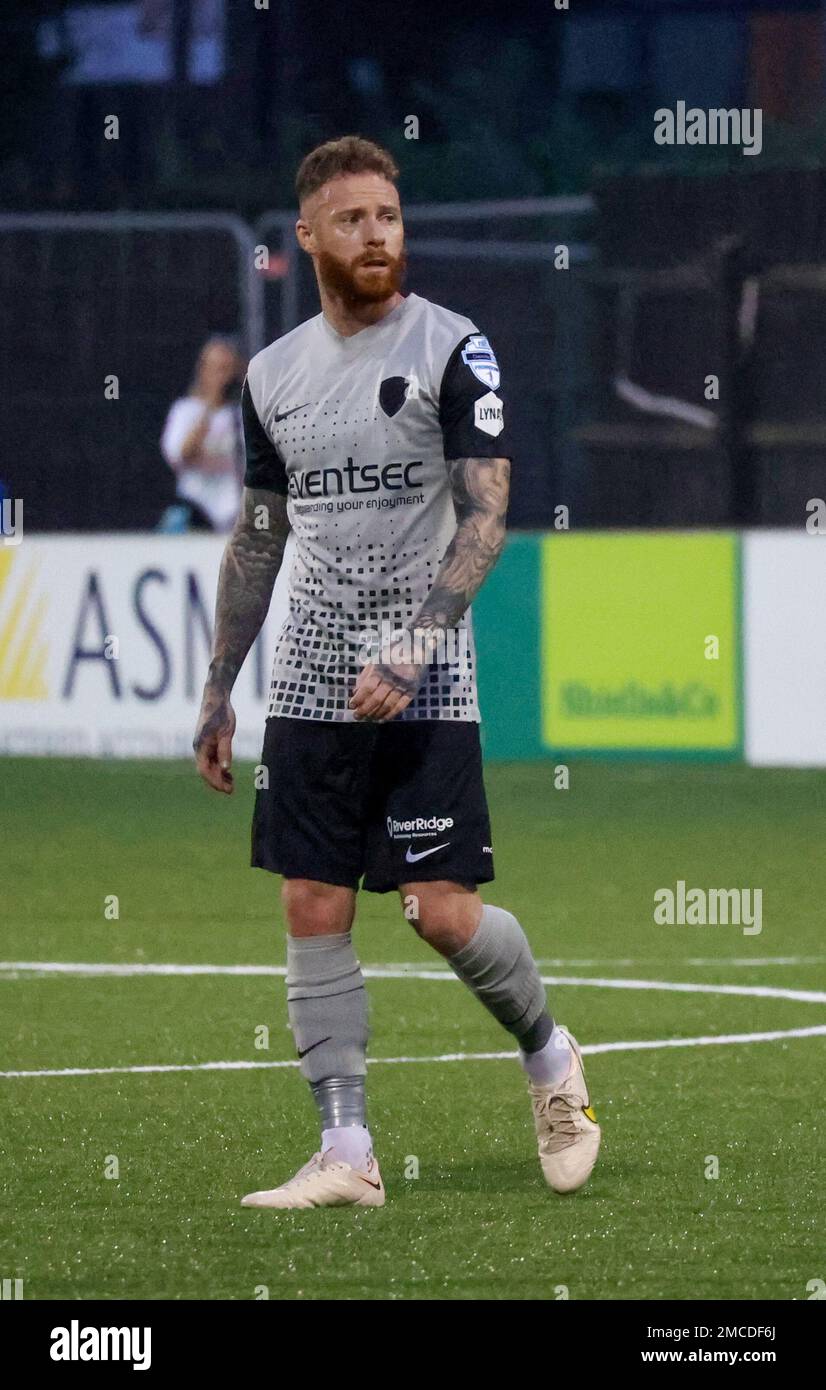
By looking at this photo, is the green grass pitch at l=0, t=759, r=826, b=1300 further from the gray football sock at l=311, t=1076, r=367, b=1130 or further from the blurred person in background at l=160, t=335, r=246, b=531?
the blurred person in background at l=160, t=335, r=246, b=531

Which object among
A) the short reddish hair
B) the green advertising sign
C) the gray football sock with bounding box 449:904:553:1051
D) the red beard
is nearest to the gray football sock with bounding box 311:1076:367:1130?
the gray football sock with bounding box 449:904:553:1051

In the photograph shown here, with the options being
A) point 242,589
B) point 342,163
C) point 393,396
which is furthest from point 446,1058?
point 342,163

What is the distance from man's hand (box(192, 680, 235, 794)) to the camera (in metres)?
6.35

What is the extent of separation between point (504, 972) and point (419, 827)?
14.0 inches

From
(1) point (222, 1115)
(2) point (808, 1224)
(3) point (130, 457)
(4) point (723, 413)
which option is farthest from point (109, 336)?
(2) point (808, 1224)

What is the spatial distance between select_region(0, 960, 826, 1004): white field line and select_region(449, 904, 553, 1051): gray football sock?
9.05 ft

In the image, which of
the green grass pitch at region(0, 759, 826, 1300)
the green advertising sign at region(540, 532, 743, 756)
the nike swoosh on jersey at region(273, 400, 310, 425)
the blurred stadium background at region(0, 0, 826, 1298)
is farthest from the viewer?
the green advertising sign at region(540, 532, 743, 756)

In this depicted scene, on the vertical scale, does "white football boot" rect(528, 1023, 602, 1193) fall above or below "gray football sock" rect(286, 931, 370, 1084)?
below

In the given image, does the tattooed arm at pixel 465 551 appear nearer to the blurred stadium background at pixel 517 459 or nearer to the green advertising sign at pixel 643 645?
the blurred stadium background at pixel 517 459

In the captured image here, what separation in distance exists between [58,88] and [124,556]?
29.5ft

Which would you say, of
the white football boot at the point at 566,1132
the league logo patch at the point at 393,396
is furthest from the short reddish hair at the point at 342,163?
the white football boot at the point at 566,1132

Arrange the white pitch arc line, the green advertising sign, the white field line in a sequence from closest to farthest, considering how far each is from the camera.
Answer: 1. the white pitch arc line
2. the white field line
3. the green advertising sign

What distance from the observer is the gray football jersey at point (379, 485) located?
616 centimetres

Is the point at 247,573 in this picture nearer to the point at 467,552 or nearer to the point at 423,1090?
the point at 467,552
